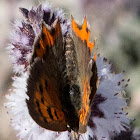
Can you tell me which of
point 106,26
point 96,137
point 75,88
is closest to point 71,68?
point 75,88

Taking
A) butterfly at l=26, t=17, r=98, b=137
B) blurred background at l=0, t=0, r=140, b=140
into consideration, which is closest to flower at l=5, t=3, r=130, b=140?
butterfly at l=26, t=17, r=98, b=137

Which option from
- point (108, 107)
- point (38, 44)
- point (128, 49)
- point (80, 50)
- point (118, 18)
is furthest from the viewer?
point (118, 18)

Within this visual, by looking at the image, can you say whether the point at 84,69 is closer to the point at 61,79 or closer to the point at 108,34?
the point at 61,79

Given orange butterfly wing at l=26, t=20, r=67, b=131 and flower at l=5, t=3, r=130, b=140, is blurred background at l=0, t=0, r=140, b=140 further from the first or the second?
orange butterfly wing at l=26, t=20, r=67, b=131

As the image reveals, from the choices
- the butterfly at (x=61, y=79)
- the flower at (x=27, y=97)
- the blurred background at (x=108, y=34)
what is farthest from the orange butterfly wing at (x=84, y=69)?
the blurred background at (x=108, y=34)

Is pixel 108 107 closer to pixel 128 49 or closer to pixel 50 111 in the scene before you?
pixel 50 111
